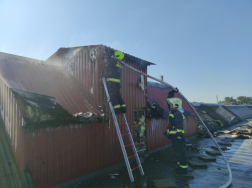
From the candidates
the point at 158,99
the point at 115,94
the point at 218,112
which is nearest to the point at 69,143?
the point at 115,94

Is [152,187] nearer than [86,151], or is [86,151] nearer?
[152,187]

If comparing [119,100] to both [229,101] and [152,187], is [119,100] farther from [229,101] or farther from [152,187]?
[229,101]

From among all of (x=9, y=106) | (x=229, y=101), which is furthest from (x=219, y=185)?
(x=229, y=101)

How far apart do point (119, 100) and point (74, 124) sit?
1.79 m

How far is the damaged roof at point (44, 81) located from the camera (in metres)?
4.83

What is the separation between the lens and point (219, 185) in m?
4.70

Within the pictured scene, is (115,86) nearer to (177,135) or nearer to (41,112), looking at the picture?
(41,112)

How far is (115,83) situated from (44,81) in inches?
100

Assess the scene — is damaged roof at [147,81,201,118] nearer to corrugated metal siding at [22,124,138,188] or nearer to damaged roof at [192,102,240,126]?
corrugated metal siding at [22,124,138,188]

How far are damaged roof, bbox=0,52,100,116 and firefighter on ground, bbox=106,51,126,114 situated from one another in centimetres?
76

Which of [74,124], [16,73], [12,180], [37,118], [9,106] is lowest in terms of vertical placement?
[12,180]

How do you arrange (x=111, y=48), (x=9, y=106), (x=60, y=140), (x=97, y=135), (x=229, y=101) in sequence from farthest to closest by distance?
1. (x=229, y=101)
2. (x=111, y=48)
3. (x=97, y=135)
4. (x=60, y=140)
5. (x=9, y=106)

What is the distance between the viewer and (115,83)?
5.89 metres

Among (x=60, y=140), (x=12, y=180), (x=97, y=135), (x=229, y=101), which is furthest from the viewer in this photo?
(x=229, y=101)
